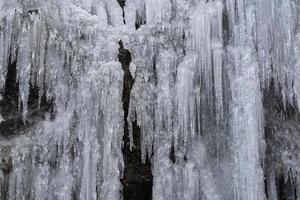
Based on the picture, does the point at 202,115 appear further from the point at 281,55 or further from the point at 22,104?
the point at 22,104

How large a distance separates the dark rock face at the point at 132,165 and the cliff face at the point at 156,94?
17 millimetres

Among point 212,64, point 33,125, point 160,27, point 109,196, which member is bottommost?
point 109,196

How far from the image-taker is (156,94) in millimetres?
5785

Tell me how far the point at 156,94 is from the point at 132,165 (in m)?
0.98

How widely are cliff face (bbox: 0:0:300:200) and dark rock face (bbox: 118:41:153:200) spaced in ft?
0.06

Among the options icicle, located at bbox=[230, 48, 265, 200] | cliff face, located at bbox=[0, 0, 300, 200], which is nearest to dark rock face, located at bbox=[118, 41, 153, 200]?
cliff face, located at bbox=[0, 0, 300, 200]

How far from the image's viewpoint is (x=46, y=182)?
604 cm

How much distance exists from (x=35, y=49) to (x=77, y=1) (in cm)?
72

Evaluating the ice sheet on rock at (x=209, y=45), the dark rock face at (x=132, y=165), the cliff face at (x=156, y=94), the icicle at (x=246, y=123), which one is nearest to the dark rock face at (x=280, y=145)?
the cliff face at (x=156, y=94)

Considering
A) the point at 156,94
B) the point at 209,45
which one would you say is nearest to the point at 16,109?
the point at 156,94

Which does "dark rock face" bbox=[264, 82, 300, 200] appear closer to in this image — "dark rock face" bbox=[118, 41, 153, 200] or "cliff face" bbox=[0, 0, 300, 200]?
"cliff face" bbox=[0, 0, 300, 200]

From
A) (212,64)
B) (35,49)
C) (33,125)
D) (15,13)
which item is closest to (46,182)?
(33,125)

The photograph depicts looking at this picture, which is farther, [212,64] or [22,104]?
[22,104]

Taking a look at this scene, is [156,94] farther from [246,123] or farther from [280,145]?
[280,145]
